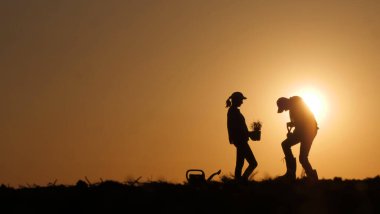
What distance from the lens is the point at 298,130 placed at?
706 inches

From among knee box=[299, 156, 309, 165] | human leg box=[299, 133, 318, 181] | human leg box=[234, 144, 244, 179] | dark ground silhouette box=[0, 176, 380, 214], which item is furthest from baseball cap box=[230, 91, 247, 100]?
dark ground silhouette box=[0, 176, 380, 214]

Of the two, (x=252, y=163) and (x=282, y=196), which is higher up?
(x=252, y=163)

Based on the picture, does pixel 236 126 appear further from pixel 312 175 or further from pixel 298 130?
pixel 312 175

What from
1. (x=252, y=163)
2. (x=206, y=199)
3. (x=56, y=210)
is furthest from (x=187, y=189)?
(x=252, y=163)

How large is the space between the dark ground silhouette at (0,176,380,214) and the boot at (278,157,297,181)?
1.62 m

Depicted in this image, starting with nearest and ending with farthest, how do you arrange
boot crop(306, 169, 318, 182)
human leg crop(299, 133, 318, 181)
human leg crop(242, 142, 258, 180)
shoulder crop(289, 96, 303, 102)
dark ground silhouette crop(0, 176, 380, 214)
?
dark ground silhouette crop(0, 176, 380, 214), boot crop(306, 169, 318, 182), human leg crop(299, 133, 318, 181), human leg crop(242, 142, 258, 180), shoulder crop(289, 96, 303, 102)

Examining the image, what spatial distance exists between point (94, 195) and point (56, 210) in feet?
2.99

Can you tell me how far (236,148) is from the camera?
59.4 ft

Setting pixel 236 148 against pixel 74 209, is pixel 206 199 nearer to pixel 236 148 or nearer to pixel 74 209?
pixel 74 209

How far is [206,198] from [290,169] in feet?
17.0

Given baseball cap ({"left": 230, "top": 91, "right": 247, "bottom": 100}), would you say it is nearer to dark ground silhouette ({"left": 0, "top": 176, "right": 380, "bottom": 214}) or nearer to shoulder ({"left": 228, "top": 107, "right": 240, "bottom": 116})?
shoulder ({"left": 228, "top": 107, "right": 240, "bottom": 116})

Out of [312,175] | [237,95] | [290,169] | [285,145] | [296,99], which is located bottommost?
[312,175]

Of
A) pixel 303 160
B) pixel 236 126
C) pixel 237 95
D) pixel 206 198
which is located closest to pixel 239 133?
pixel 236 126

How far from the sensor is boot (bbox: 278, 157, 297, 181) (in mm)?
16941
